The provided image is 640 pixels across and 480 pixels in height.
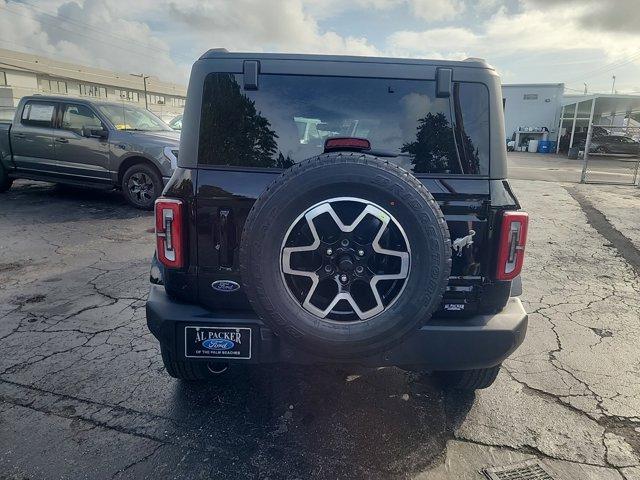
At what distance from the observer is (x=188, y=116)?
7.47ft

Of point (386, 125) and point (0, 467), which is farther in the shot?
point (386, 125)

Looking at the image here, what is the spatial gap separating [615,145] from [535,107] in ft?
39.8

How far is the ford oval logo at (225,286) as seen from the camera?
7.36 ft

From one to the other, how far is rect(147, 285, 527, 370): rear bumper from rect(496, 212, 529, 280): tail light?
272mm

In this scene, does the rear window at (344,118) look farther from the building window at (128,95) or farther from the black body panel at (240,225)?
the building window at (128,95)

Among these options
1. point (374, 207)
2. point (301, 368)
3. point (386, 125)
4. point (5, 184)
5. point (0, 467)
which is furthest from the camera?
point (5, 184)

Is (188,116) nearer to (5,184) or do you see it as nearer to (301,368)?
(301,368)

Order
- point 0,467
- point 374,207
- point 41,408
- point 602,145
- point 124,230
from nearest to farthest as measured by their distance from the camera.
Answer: point 374,207 < point 0,467 < point 41,408 < point 124,230 < point 602,145

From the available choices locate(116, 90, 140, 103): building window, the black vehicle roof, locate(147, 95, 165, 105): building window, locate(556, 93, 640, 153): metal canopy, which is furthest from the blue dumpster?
locate(147, 95, 165, 105): building window

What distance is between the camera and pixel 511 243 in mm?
2248

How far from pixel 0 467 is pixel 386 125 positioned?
2.59 metres

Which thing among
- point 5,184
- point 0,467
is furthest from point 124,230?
point 0,467

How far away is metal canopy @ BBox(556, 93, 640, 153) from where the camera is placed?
23.1m

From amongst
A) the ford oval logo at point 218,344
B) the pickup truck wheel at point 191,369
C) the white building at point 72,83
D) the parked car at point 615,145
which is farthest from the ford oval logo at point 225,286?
the white building at point 72,83
